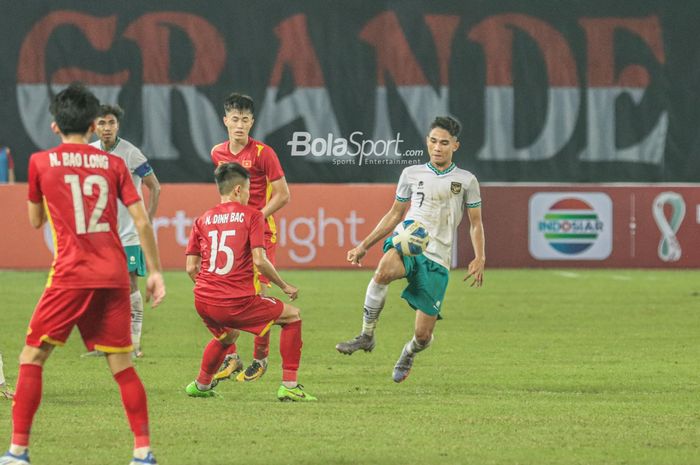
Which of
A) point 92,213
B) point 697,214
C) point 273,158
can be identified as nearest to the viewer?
point 92,213

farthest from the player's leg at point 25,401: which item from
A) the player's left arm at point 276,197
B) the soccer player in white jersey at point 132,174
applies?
the soccer player in white jersey at point 132,174

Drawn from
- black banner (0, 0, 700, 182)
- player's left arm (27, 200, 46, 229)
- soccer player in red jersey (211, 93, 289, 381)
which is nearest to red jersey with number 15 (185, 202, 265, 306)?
soccer player in red jersey (211, 93, 289, 381)

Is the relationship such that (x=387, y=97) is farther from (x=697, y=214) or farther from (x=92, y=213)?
(x=92, y=213)

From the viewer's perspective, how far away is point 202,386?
878cm

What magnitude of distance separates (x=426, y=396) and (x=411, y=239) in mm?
1186

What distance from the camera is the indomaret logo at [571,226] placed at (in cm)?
2211

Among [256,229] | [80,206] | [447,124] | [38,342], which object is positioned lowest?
[38,342]

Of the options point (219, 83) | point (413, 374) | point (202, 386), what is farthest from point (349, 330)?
point (219, 83)

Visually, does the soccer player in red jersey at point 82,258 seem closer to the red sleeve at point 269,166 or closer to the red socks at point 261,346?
the red socks at point 261,346

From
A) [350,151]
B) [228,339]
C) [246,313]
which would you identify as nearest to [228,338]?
[228,339]

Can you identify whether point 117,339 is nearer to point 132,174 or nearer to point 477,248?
point 477,248

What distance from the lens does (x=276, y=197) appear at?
9.87m

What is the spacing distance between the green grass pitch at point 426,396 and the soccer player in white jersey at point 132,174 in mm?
495

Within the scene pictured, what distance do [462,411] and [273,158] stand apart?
2.65 metres
